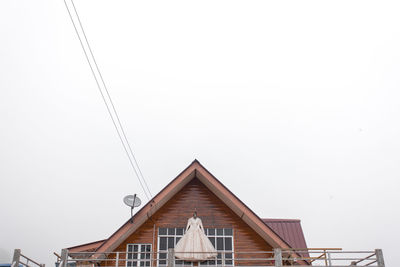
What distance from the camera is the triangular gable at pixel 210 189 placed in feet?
59.9

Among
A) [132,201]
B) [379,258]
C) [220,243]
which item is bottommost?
[379,258]

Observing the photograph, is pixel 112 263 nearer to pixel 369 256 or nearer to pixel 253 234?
pixel 253 234

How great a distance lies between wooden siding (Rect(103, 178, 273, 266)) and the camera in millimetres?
19250

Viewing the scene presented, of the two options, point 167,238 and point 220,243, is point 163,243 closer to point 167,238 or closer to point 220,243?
point 167,238

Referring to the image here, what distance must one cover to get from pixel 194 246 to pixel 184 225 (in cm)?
135

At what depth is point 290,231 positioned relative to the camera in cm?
2325

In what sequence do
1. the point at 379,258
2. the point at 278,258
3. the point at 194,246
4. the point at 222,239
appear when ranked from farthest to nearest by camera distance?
the point at 222,239
the point at 194,246
the point at 278,258
the point at 379,258

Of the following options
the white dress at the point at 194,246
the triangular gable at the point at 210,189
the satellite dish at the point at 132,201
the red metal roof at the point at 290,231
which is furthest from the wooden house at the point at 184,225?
the red metal roof at the point at 290,231

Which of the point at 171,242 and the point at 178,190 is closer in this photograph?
the point at 171,242

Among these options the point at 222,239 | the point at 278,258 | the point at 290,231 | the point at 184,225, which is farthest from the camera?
the point at 290,231

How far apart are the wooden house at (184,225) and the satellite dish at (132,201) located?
63 cm

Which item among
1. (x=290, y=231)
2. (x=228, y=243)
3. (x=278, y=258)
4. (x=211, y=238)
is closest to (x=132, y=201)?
(x=211, y=238)

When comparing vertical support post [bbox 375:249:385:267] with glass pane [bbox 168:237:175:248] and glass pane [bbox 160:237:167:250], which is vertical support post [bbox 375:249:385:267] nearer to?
glass pane [bbox 168:237:175:248]

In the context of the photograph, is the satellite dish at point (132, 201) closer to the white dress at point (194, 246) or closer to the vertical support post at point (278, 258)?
the white dress at point (194, 246)
